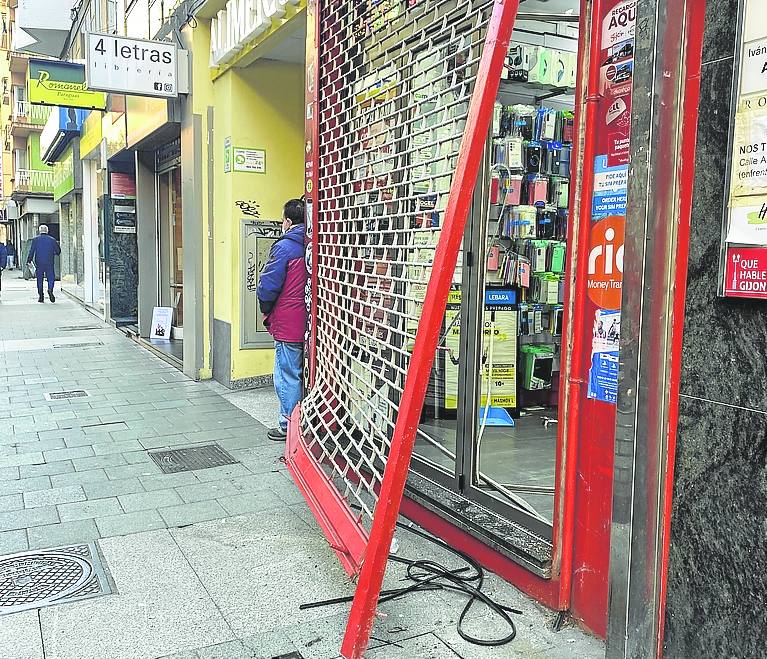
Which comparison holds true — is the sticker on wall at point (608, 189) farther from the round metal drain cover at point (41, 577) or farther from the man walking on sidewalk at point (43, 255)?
the man walking on sidewalk at point (43, 255)

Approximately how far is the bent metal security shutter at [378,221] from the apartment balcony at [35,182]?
3461 centimetres

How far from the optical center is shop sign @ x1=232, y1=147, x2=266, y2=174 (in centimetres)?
822

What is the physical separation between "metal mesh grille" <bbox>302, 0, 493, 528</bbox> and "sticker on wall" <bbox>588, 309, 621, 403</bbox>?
713 millimetres

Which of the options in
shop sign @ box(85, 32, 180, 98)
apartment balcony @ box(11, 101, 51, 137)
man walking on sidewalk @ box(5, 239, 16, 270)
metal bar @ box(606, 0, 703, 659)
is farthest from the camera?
man walking on sidewalk @ box(5, 239, 16, 270)

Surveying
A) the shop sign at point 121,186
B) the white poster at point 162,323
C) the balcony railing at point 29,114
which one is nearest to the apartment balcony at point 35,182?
the balcony railing at point 29,114

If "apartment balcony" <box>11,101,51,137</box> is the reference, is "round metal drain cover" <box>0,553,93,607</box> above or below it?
below

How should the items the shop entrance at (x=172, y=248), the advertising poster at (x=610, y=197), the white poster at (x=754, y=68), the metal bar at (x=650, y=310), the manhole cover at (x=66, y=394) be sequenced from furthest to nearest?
1. the shop entrance at (x=172, y=248)
2. the manhole cover at (x=66, y=394)
3. the advertising poster at (x=610, y=197)
4. the metal bar at (x=650, y=310)
5. the white poster at (x=754, y=68)

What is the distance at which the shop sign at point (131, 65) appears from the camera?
8.20 meters

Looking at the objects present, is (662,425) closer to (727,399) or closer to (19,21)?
(727,399)

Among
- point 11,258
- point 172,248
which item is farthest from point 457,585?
point 11,258

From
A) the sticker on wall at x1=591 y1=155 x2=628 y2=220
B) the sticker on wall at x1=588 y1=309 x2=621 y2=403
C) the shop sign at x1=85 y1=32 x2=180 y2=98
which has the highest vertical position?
the shop sign at x1=85 y1=32 x2=180 y2=98

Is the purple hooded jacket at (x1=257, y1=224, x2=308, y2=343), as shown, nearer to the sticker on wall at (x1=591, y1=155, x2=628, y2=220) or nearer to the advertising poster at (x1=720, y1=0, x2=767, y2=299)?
the sticker on wall at (x1=591, y1=155, x2=628, y2=220)

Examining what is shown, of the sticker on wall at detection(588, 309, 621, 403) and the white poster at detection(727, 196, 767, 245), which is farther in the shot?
the sticker on wall at detection(588, 309, 621, 403)

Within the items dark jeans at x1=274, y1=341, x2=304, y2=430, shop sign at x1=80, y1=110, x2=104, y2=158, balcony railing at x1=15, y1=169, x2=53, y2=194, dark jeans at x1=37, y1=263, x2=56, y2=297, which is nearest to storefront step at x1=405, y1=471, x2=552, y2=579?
dark jeans at x1=274, y1=341, x2=304, y2=430
